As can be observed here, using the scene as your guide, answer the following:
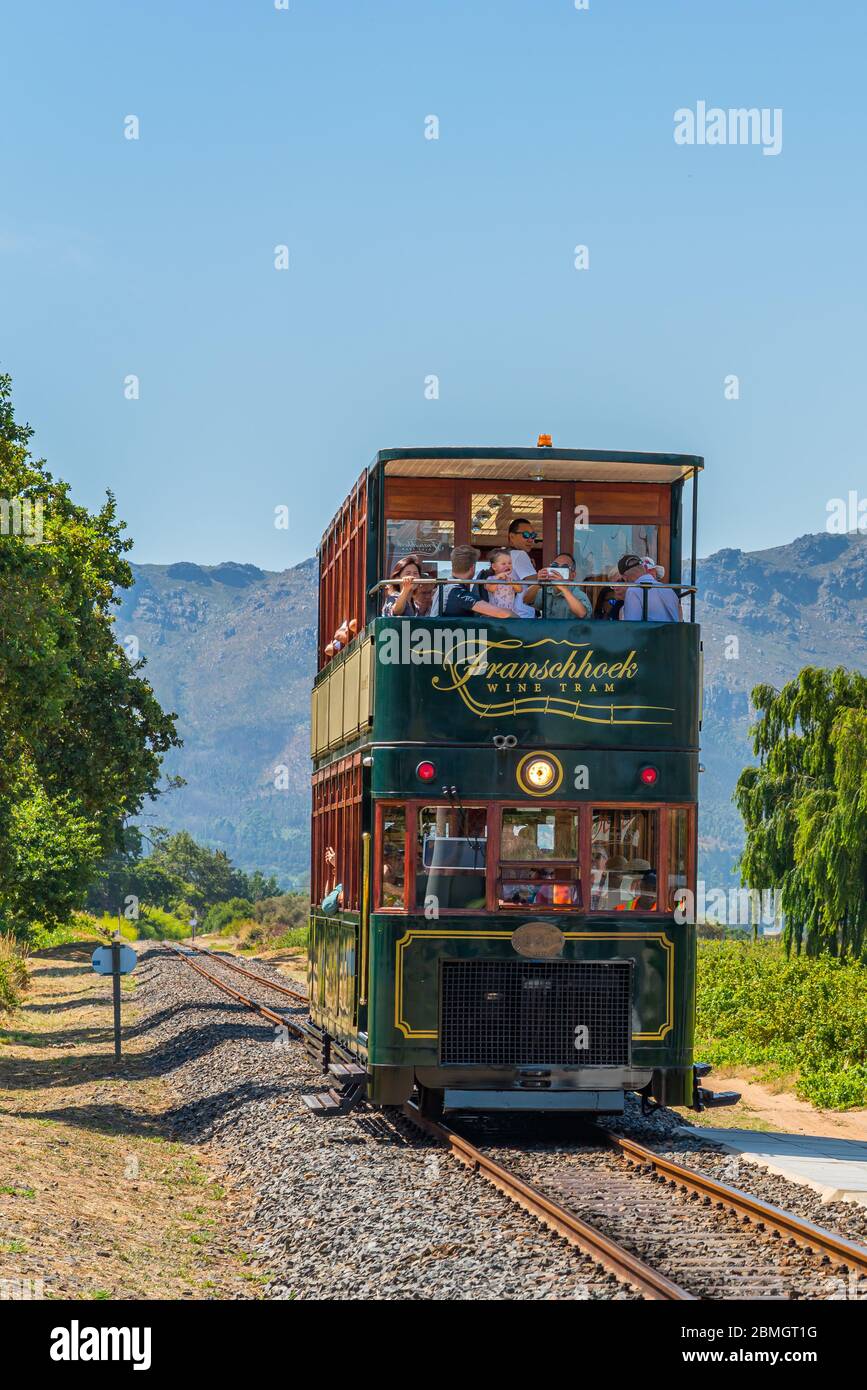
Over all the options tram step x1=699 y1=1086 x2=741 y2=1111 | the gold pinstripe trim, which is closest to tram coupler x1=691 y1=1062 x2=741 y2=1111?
tram step x1=699 y1=1086 x2=741 y2=1111

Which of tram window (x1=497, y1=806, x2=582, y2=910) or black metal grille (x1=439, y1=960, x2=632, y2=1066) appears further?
tram window (x1=497, y1=806, x2=582, y2=910)

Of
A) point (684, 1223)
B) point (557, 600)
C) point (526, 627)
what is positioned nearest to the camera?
point (684, 1223)

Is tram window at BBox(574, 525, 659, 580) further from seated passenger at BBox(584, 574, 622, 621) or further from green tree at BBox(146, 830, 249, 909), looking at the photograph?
green tree at BBox(146, 830, 249, 909)

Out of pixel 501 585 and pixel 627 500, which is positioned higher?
pixel 627 500

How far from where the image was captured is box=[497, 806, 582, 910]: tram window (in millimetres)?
15055

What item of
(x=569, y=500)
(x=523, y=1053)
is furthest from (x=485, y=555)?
(x=523, y=1053)

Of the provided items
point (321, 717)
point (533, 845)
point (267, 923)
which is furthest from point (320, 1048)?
point (267, 923)

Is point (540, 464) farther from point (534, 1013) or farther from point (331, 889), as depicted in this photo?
point (331, 889)

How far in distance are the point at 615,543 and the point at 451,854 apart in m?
3.32

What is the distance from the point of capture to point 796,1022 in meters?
24.9

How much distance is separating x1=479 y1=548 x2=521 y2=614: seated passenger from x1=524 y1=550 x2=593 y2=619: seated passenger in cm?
23

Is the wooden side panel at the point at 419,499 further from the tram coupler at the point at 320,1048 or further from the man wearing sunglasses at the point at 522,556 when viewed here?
the tram coupler at the point at 320,1048
